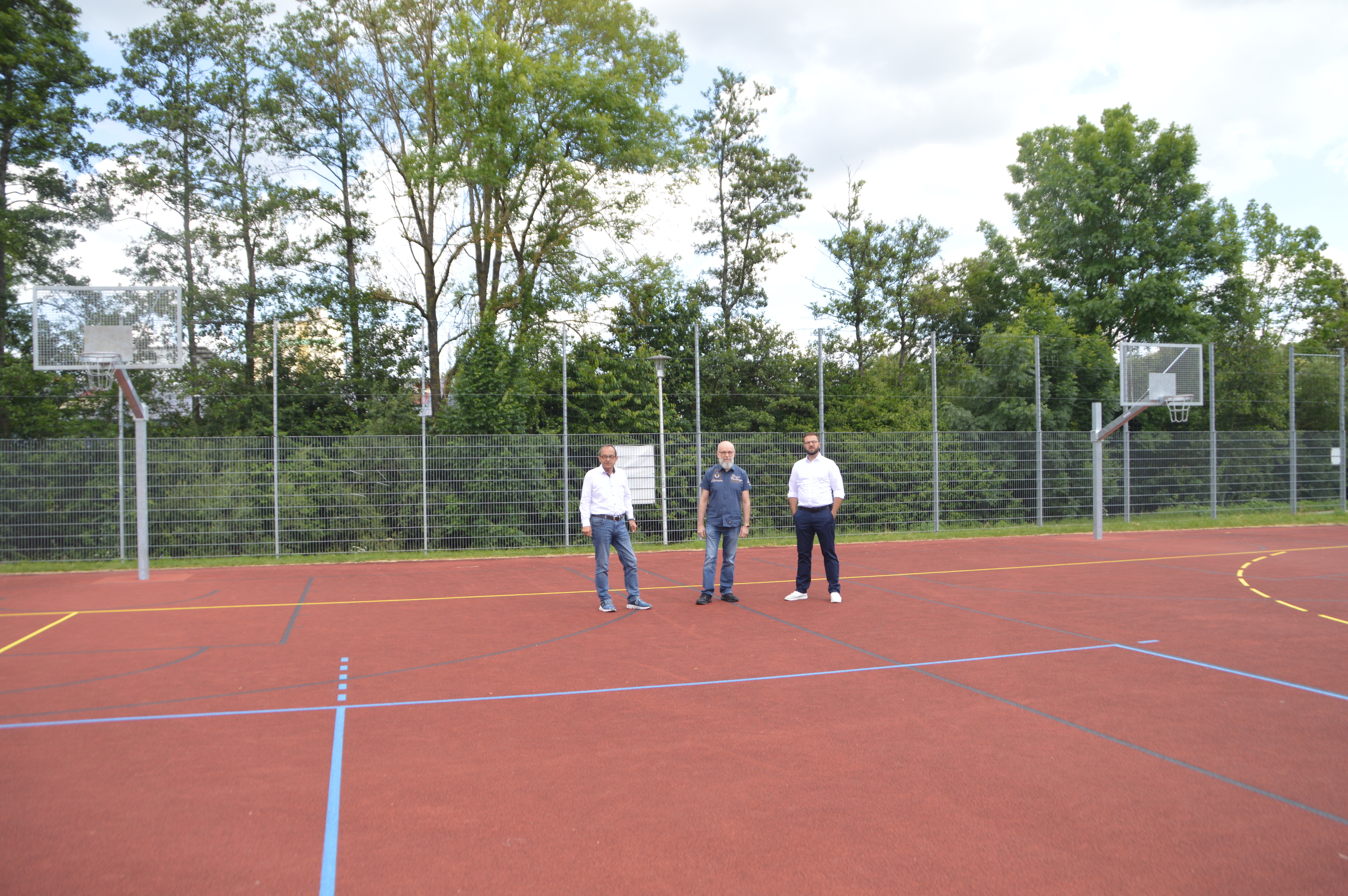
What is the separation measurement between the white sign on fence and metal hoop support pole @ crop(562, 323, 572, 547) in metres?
0.92

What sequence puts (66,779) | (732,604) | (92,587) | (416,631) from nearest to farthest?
1. (66,779)
2. (416,631)
3. (732,604)
4. (92,587)

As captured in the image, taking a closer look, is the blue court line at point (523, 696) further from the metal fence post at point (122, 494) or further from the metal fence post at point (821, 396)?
the metal fence post at point (821, 396)

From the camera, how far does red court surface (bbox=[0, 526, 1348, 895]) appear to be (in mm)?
3150

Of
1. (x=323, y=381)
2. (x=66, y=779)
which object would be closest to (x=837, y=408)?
(x=323, y=381)

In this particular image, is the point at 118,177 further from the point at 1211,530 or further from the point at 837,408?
the point at 1211,530

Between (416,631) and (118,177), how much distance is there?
20.0 meters

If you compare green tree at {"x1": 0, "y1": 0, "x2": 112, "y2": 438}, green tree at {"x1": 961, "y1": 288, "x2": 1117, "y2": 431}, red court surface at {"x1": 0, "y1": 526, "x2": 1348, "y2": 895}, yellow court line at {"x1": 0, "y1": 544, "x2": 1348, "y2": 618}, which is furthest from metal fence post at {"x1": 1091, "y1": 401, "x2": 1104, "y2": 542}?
green tree at {"x1": 0, "y1": 0, "x2": 112, "y2": 438}

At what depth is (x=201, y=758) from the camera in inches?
172

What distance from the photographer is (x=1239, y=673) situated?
586 centimetres

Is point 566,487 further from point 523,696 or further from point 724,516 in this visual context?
point 523,696

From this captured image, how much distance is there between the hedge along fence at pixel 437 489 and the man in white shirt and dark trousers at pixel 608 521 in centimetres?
650

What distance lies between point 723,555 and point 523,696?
4.04 m

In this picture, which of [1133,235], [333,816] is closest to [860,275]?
[1133,235]

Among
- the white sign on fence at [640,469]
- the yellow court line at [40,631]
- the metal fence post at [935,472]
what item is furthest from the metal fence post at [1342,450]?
the yellow court line at [40,631]
